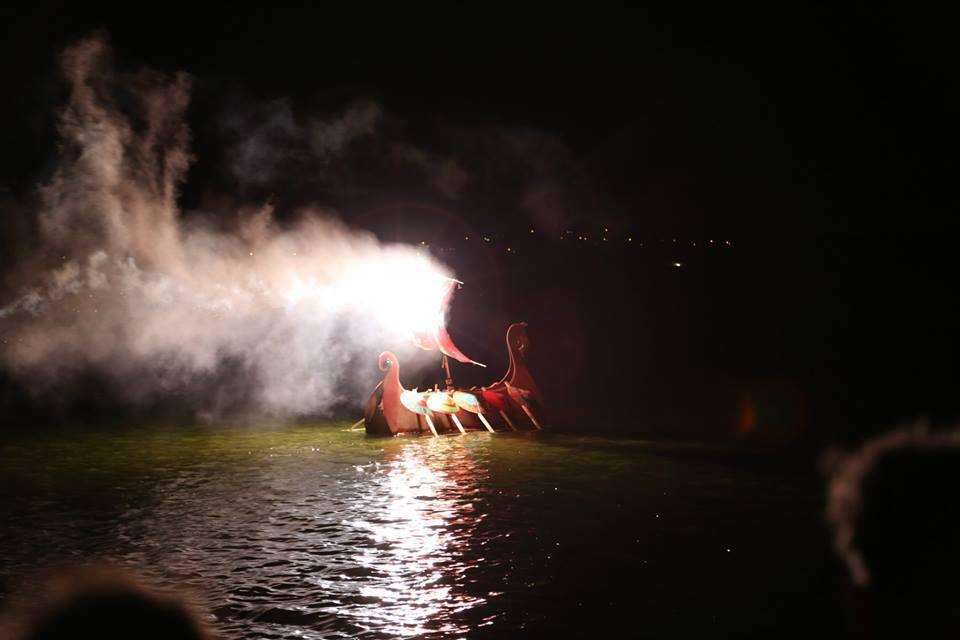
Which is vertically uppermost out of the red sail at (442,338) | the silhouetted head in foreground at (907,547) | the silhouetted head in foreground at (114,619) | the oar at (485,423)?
the red sail at (442,338)

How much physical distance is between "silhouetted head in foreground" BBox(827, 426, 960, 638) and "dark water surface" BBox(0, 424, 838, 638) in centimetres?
40

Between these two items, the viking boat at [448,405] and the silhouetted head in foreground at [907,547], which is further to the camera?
the viking boat at [448,405]

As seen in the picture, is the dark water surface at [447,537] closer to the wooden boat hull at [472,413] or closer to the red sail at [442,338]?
the wooden boat hull at [472,413]

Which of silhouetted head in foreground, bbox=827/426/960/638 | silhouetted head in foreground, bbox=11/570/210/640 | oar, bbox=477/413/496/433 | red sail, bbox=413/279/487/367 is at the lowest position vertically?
silhouetted head in foreground, bbox=827/426/960/638

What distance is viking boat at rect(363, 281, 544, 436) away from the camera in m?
19.8

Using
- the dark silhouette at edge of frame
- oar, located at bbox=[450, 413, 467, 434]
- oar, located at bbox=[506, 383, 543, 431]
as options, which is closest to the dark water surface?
oar, located at bbox=[450, 413, 467, 434]

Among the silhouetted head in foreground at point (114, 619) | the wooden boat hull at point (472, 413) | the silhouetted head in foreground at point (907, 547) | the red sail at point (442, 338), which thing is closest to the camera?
the silhouetted head in foreground at point (114, 619)

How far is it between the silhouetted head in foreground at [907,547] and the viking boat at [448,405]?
1199cm

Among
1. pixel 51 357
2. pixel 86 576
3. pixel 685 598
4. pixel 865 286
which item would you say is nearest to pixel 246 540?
pixel 86 576

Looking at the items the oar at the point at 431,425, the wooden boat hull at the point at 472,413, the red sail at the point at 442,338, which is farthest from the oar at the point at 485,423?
the red sail at the point at 442,338

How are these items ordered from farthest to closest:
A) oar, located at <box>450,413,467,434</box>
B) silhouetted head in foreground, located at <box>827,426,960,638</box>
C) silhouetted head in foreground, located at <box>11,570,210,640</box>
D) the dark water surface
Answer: oar, located at <box>450,413,467,434</box> → the dark water surface → silhouetted head in foreground, located at <box>827,426,960,638</box> → silhouetted head in foreground, located at <box>11,570,210,640</box>

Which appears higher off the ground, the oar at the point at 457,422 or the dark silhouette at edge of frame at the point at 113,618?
the dark silhouette at edge of frame at the point at 113,618

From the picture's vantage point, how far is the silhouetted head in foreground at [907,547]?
22.2 ft

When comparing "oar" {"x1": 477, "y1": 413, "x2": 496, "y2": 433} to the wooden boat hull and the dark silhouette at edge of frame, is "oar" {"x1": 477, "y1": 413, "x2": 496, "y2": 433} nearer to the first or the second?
the wooden boat hull
